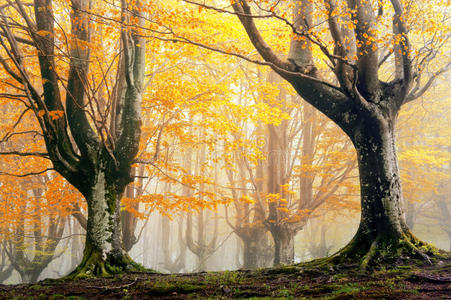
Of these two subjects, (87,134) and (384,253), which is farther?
(87,134)

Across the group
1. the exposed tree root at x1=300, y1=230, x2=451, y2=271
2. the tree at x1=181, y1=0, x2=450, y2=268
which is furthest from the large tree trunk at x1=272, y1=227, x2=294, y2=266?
the tree at x1=181, y1=0, x2=450, y2=268

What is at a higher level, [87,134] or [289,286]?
[87,134]

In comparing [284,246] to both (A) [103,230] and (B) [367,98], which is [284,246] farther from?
(B) [367,98]

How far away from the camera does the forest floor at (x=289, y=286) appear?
3689 mm

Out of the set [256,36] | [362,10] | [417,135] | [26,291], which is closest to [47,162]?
[26,291]

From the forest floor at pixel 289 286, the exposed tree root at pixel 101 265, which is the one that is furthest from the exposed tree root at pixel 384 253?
the exposed tree root at pixel 101 265

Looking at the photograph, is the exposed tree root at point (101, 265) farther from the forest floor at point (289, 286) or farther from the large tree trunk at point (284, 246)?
the large tree trunk at point (284, 246)

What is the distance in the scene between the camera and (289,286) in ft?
14.9

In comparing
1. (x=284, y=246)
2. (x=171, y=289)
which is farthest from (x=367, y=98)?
(x=284, y=246)

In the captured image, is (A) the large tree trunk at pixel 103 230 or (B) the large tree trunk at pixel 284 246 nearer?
(A) the large tree trunk at pixel 103 230

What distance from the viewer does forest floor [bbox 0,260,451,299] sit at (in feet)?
12.1

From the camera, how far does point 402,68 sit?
6492mm

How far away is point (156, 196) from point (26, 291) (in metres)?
4.97

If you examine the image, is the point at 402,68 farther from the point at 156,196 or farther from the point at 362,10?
the point at 156,196
